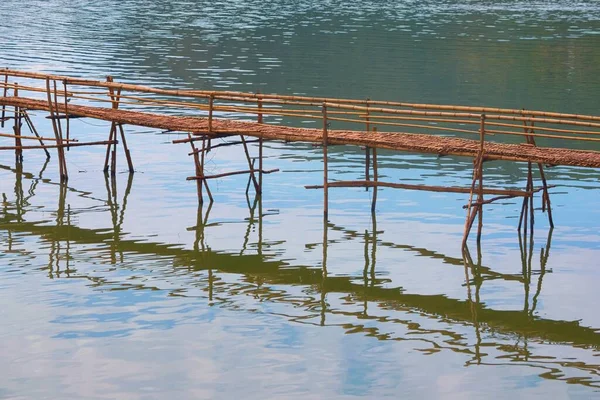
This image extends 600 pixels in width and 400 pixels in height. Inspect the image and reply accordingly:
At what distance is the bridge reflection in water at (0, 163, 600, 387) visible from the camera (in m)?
12.2

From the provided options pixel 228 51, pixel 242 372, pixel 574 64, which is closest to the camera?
pixel 242 372

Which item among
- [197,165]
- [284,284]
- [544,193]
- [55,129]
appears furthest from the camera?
[55,129]

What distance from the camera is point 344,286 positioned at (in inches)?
572

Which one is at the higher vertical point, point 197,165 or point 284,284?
point 197,165

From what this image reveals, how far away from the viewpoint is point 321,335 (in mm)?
12438

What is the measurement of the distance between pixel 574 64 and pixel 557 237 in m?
26.7

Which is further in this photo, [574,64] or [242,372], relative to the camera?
[574,64]

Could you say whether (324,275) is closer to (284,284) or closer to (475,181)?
(284,284)

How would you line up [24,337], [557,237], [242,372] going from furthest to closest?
[557,237], [24,337], [242,372]

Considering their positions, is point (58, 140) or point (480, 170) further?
point (58, 140)

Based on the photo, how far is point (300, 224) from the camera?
58.4 ft

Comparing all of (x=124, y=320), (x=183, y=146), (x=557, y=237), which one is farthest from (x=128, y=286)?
(x=183, y=146)

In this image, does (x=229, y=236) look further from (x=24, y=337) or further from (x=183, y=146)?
(x=183, y=146)

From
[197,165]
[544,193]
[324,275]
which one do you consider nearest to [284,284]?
[324,275]
